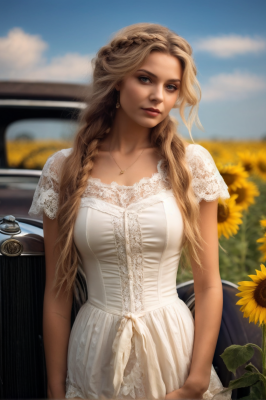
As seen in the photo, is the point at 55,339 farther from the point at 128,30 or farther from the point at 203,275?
the point at 128,30

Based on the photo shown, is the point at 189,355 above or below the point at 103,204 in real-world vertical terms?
below

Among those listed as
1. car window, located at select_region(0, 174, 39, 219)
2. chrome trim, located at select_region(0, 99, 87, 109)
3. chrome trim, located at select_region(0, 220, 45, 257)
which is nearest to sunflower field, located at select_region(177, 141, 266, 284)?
chrome trim, located at select_region(0, 220, 45, 257)

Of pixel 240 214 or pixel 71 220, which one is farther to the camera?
pixel 240 214

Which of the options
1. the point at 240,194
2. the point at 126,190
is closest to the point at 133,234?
the point at 126,190

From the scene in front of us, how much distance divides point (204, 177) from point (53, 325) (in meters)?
0.73

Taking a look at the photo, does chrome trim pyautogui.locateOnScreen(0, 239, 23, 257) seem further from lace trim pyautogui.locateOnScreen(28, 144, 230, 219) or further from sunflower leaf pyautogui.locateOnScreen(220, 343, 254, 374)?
sunflower leaf pyautogui.locateOnScreen(220, 343, 254, 374)

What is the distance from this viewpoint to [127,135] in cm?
151

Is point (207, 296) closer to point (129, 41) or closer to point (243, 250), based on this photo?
point (129, 41)

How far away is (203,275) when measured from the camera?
142 centimetres

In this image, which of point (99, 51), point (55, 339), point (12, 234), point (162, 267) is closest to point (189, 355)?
point (162, 267)

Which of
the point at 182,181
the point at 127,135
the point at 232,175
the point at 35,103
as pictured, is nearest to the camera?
the point at 182,181

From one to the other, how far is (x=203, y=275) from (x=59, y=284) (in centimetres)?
50

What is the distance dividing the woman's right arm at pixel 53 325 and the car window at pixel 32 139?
1.13 meters

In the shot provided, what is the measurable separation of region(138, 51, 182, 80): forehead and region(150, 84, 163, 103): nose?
0.04 meters
